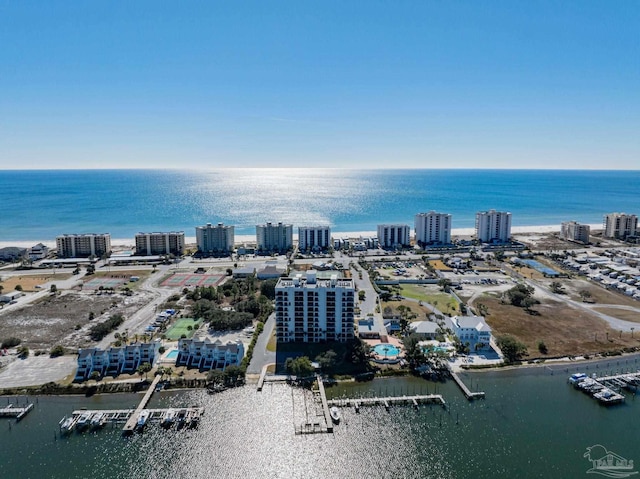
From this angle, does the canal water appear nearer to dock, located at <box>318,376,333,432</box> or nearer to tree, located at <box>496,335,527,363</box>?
dock, located at <box>318,376,333,432</box>

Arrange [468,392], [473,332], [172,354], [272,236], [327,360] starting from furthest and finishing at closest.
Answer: [272,236] < [473,332] < [172,354] < [327,360] < [468,392]

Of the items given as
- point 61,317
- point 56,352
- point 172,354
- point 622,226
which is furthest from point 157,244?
point 622,226

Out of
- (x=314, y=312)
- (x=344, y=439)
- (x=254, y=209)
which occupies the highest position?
(x=254, y=209)

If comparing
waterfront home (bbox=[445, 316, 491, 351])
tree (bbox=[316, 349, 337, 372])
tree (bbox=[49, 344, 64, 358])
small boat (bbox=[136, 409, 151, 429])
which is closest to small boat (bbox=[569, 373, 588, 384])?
waterfront home (bbox=[445, 316, 491, 351])

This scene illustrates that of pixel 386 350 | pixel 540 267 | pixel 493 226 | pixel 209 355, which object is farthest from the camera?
pixel 493 226

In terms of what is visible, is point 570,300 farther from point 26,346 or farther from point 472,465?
point 26,346

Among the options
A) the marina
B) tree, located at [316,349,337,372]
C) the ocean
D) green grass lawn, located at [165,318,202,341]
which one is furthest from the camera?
the ocean

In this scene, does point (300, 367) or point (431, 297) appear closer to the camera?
point (300, 367)

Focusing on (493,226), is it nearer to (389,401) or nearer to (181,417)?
(389,401)
